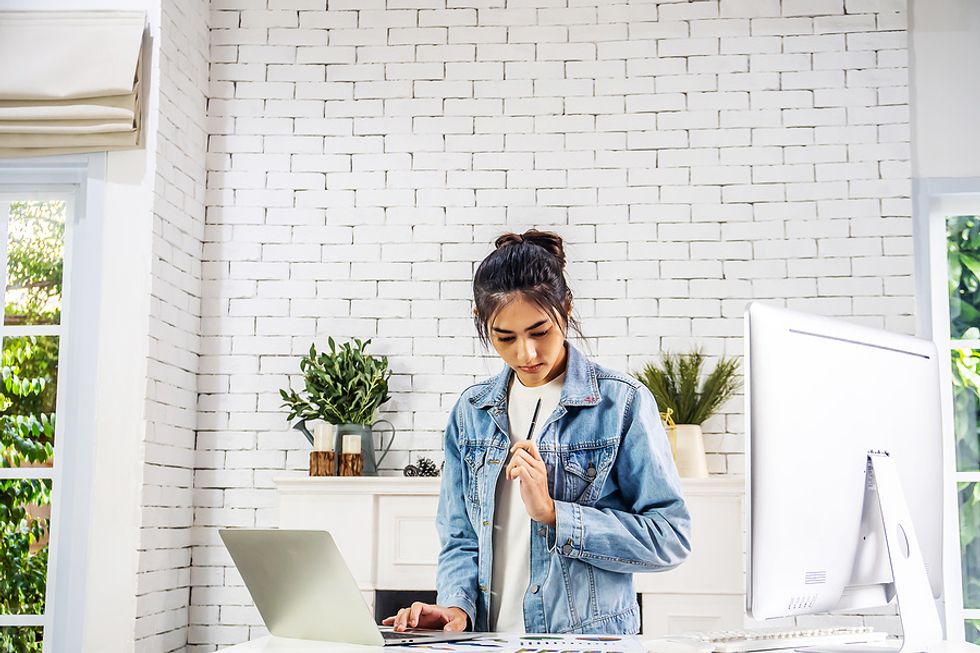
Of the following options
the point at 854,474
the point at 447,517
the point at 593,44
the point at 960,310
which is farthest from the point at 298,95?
the point at 854,474

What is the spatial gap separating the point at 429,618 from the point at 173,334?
213cm

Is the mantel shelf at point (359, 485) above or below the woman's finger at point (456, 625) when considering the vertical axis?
above

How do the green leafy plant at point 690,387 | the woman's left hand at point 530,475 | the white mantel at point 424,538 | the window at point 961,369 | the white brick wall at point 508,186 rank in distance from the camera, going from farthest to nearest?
the white brick wall at point 508,186 → the window at point 961,369 → the green leafy plant at point 690,387 → the white mantel at point 424,538 → the woman's left hand at point 530,475

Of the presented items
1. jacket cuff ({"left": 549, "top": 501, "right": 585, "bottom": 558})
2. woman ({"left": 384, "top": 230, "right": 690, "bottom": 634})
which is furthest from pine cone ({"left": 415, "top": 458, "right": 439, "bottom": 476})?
jacket cuff ({"left": 549, "top": 501, "right": 585, "bottom": 558})

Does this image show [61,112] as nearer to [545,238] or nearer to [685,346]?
[545,238]

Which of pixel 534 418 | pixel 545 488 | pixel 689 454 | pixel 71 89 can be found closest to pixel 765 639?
pixel 545 488

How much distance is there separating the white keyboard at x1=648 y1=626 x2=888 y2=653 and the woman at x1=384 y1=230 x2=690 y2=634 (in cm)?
30

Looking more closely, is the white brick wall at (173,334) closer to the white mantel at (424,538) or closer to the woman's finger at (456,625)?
the white mantel at (424,538)

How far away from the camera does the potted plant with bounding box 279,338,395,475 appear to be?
360cm

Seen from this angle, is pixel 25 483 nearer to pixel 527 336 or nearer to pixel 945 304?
pixel 527 336

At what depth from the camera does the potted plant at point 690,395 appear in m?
3.48

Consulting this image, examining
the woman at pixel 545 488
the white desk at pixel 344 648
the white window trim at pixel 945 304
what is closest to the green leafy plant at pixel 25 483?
the woman at pixel 545 488

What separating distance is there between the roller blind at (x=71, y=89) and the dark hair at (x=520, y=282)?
6.28 ft

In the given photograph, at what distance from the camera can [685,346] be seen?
148 inches
